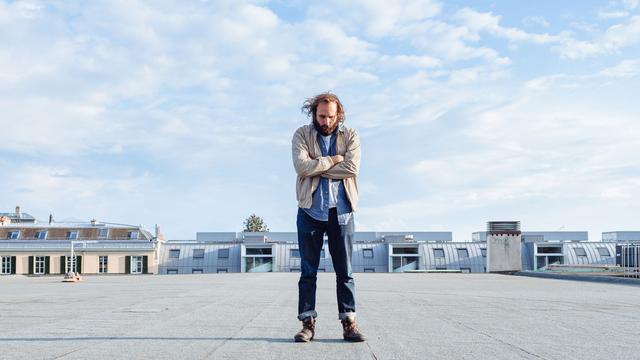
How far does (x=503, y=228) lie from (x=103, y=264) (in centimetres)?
4196

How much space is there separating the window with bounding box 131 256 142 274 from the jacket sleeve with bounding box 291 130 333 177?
57.8 meters

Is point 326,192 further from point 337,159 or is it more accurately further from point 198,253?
point 198,253

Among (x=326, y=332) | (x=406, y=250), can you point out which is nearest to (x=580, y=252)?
(x=406, y=250)

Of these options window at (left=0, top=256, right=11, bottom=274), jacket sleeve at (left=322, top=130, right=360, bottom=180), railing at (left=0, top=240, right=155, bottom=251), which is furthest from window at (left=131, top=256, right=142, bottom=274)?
jacket sleeve at (left=322, top=130, right=360, bottom=180)

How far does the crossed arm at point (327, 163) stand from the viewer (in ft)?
17.9

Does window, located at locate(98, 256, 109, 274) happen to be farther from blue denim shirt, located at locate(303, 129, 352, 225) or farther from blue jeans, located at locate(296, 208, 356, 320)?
blue denim shirt, located at locate(303, 129, 352, 225)

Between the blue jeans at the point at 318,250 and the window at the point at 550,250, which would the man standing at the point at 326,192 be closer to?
the blue jeans at the point at 318,250

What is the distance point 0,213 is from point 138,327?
84.9 metres

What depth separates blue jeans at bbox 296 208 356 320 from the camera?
5.57 meters

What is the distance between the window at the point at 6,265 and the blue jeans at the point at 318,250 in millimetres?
60846

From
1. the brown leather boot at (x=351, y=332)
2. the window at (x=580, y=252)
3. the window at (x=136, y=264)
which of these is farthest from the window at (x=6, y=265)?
the brown leather boot at (x=351, y=332)

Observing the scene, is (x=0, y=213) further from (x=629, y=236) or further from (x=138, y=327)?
(x=138, y=327)

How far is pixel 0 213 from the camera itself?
8306 cm

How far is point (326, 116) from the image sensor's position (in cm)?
563
